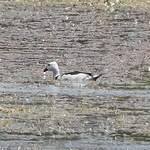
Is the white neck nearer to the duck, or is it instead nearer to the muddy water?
the duck

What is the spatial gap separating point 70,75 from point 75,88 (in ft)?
4.04

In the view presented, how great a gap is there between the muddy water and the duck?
0.18 metres

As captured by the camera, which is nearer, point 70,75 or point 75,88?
point 75,88

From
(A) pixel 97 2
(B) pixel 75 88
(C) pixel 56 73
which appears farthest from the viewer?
(A) pixel 97 2

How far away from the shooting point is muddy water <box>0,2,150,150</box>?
12617 millimetres

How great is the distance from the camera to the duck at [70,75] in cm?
1831

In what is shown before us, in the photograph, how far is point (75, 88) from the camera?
1748 centimetres

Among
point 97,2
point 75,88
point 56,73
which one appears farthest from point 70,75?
point 97,2

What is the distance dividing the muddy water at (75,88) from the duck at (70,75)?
0.18 meters

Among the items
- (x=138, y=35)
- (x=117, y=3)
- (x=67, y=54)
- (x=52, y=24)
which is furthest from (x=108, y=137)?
(x=117, y=3)

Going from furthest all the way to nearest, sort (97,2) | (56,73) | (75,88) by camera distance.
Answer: (97,2)
(56,73)
(75,88)

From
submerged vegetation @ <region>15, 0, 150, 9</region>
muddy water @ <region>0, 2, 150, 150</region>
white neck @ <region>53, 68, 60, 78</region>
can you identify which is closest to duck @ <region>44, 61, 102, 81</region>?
white neck @ <region>53, 68, 60, 78</region>

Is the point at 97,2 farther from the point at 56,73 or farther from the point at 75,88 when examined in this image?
the point at 75,88

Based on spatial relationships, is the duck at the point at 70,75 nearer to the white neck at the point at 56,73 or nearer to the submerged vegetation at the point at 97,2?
the white neck at the point at 56,73
